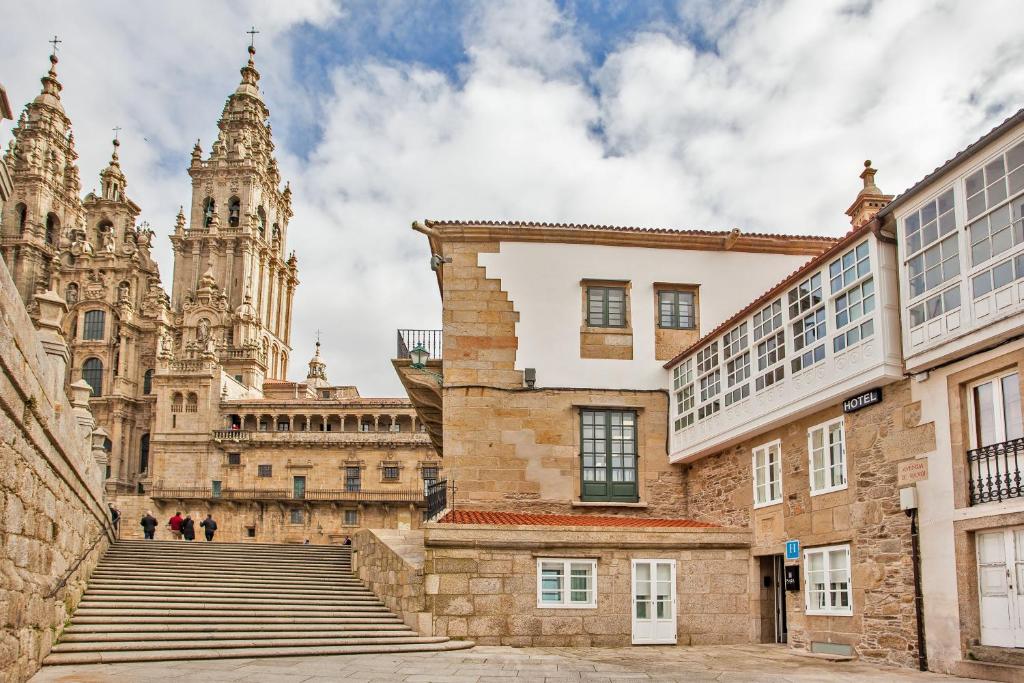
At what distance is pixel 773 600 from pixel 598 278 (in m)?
8.22

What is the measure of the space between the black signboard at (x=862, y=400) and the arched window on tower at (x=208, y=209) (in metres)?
76.4

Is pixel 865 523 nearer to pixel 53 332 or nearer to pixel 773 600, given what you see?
pixel 773 600

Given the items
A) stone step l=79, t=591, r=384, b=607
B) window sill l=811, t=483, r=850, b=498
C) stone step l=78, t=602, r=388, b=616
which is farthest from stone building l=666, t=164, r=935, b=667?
stone step l=79, t=591, r=384, b=607

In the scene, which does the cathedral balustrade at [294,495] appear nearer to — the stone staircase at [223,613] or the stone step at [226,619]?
the stone staircase at [223,613]

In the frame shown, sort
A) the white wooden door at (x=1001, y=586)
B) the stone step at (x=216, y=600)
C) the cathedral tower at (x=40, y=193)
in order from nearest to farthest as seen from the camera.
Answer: the white wooden door at (x=1001, y=586) < the stone step at (x=216, y=600) < the cathedral tower at (x=40, y=193)

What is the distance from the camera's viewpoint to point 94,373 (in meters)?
75.7

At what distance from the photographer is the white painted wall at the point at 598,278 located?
71.8 feet

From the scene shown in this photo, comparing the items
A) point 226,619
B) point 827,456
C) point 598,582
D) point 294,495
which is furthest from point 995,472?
point 294,495


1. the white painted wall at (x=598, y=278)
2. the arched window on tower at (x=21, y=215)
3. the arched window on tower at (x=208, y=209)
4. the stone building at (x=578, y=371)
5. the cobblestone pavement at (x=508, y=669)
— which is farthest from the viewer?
the arched window on tower at (x=208, y=209)

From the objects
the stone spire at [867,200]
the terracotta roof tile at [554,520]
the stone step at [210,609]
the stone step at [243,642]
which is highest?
the stone spire at [867,200]

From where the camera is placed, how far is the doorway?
1736cm

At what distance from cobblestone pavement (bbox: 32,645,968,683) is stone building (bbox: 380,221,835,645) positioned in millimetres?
2814

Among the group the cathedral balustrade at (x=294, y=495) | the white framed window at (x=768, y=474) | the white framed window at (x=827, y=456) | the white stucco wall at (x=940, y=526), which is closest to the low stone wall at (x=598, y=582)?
the white framed window at (x=768, y=474)

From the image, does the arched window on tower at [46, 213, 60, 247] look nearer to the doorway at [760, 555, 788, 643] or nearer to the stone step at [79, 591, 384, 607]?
the stone step at [79, 591, 384, 607]
